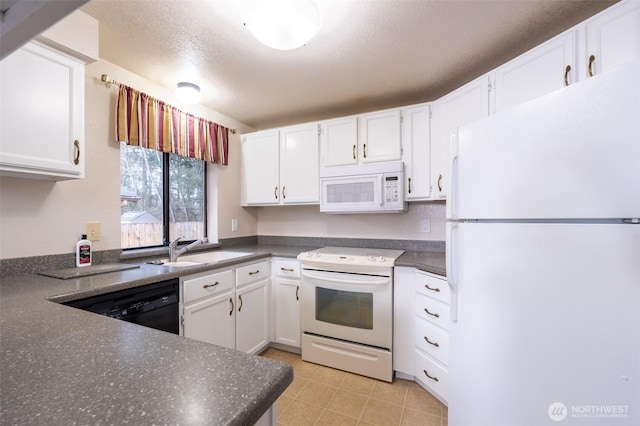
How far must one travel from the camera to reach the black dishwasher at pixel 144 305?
1.25m

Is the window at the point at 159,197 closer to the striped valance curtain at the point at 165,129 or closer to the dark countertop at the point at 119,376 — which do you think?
the striped valance curtain at the point at 165,129

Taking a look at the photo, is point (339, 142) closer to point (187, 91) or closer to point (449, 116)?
point (449, 116)

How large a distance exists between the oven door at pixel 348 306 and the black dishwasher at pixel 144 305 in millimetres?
1013

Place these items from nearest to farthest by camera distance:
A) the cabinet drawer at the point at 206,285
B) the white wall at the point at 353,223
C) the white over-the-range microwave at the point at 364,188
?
the cabinet drawer at the point at 206,285 < the white over-the-range microwave at the point at 364,188 < the white wall at the point at 353,223

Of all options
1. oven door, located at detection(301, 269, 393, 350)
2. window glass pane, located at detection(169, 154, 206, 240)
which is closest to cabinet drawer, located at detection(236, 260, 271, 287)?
oven door, located at detection(301, 269, 393, 350)

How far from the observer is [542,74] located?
145 centimetres

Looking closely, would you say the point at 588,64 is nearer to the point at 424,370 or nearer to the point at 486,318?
the point at 486,318

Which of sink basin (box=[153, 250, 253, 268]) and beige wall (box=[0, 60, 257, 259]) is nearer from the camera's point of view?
beige wall (box=[0, 60, 257, 259])

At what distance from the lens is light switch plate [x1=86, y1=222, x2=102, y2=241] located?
5.67ft

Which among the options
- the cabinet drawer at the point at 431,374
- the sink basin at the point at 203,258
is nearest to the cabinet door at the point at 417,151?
the cabinet drawer at the point at 431,374

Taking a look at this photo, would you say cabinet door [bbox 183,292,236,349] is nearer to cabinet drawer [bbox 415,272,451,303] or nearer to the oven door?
the oven door

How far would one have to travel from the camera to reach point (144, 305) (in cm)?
144

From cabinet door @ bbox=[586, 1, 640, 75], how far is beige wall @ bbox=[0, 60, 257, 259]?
2.80 meters

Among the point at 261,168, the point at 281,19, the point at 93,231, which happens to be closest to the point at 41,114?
the point at 93,231
